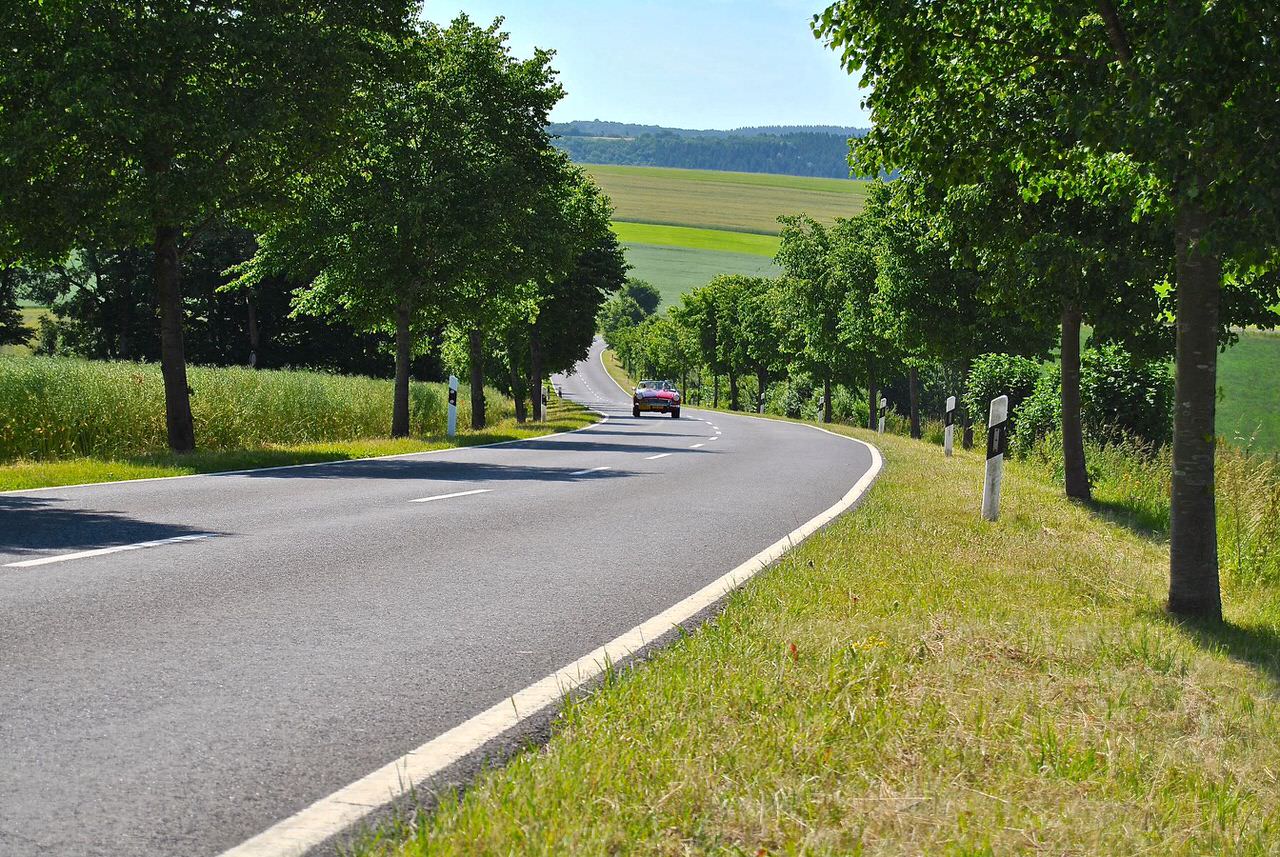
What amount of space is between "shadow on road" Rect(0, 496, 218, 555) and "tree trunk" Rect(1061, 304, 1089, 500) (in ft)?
39.6

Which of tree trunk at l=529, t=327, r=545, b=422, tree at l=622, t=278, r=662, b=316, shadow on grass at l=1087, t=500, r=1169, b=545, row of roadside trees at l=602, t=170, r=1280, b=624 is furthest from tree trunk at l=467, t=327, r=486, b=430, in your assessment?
tree at l=622, t=278, r=662, b=316

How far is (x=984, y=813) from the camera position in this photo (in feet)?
11.7

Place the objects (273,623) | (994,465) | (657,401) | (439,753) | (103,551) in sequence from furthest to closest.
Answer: (657,401)
(994,465)
(103,551)
(273,623)
(439,753)

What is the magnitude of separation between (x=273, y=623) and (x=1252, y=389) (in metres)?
48.7

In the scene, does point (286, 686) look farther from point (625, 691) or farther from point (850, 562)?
point (850, 562)

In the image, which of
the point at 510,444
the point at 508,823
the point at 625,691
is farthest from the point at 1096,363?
the point at 508,823

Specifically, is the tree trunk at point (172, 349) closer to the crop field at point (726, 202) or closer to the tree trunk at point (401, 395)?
the tree trunk at point (401, 395)

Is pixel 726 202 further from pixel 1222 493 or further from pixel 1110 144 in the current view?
pixel 1110 144

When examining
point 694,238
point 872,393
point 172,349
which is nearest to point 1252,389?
point 872,393

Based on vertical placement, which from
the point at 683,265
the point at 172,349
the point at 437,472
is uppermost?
the point at 683,265

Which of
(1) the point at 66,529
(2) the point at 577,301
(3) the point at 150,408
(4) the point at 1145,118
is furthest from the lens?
(2) the point at 577,301

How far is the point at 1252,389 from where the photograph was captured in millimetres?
46688

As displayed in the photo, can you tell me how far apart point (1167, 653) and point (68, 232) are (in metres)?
17.6

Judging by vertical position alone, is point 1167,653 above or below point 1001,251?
below
